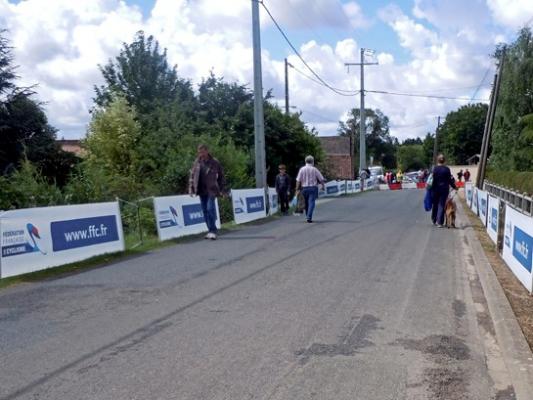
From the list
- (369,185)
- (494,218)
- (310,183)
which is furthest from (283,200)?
(369,185)

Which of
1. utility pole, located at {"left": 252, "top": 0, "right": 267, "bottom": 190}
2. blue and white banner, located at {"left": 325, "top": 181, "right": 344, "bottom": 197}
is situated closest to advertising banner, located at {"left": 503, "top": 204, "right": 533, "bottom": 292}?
utility pole, located at {"left": 252, "top": 0, "right": 267, "bottom": 190}

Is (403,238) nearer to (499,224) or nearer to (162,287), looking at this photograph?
(499,224)

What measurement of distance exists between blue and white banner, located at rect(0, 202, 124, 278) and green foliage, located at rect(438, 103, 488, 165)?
3717 inches

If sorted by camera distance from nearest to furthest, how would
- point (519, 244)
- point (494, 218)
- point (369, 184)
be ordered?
point (519, 244) < point (494, 218) < point (369, 184)

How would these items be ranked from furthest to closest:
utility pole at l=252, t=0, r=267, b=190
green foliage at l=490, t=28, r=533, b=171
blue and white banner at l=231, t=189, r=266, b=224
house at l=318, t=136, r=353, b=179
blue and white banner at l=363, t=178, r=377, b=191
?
house at l=318, t=136, r=353, b=179 < blue and white banner at l=363, t=178, r=377, b=191 < green foliage at l=490, t=28, r=533, b=171 < utility pole at l=252, t=0, r=267, b=190 < blue and white banner at l=231, t=189, r=266, b=224

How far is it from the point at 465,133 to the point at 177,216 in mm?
94717

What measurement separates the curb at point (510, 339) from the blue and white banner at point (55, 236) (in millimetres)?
6460

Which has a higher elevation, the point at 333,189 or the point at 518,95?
the point at 518,95

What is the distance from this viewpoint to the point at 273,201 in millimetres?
22531

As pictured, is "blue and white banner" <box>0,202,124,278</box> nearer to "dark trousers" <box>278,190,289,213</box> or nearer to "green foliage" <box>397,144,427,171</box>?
"dark trousers" <box>278,190,289,213</box>

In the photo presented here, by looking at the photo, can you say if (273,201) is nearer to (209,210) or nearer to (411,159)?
(209,210)

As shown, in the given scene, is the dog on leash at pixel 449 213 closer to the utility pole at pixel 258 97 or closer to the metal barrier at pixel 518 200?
the metal barrier at pixel 518 200

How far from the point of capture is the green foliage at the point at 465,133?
332 ft

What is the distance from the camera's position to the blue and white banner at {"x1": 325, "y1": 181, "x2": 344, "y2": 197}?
41281mm
